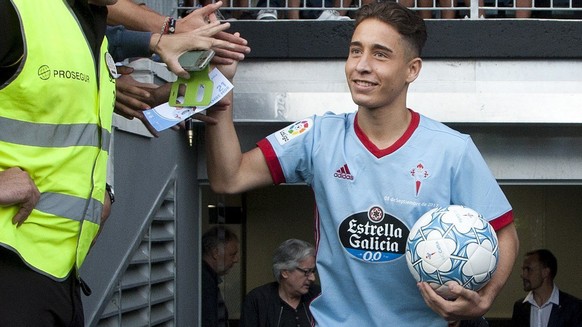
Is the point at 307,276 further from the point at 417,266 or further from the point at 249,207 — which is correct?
the point at 249,207

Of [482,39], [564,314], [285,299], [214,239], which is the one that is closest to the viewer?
[482,39]

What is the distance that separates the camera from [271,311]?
8734 millimetres

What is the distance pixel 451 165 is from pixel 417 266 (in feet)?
1.59

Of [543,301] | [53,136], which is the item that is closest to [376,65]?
[53,136]

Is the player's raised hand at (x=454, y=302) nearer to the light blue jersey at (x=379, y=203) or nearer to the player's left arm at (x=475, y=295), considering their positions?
the player's left arm at (x=475, y=295)

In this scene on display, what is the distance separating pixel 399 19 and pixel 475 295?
114 centimetres

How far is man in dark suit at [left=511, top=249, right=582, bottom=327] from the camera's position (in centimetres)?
1083

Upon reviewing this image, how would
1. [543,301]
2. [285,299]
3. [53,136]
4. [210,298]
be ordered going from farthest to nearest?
[543,301] < [210,298] < [285,299] < [53,136]

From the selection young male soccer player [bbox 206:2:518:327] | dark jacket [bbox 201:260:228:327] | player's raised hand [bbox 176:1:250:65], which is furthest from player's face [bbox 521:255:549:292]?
player's raised hand [bbox 176:1:250:65]

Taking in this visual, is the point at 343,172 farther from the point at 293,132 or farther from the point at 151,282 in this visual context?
the point at 151,282

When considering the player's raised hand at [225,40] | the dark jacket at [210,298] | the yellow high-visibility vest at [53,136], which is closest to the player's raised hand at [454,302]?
the player's raised hand at [225,40]

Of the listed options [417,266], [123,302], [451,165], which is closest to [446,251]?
[417,266]

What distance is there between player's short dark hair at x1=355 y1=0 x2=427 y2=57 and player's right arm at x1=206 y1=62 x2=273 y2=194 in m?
0.61

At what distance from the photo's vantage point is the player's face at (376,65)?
429 cm
